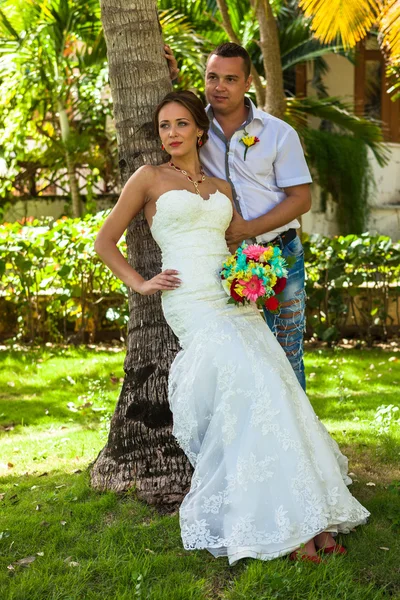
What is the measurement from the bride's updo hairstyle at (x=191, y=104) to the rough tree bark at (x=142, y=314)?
0.31 metres

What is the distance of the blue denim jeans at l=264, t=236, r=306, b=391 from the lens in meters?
4.40

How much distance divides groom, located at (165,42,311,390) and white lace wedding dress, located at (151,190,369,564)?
0.74 feet

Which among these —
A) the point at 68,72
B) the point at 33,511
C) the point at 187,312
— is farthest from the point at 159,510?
the point at 68,72

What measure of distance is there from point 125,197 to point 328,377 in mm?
4107

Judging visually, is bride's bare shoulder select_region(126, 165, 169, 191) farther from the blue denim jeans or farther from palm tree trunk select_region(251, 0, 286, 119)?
palm tree trunk select_region(251, 0, 286, 119)

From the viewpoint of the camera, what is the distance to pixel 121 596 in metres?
3.21

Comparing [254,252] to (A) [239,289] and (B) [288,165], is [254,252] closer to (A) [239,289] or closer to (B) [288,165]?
(A) [239,289]

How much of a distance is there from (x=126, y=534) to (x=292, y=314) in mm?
1466

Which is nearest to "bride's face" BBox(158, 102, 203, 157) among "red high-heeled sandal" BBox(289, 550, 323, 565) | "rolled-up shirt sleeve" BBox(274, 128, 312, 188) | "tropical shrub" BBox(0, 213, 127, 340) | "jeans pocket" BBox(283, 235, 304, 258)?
"rolled-up shirt sleeve" BBox(274, 128, 312, 188)

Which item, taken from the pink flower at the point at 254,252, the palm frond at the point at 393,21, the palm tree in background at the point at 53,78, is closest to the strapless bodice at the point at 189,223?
the pink flower at the point at 254,252

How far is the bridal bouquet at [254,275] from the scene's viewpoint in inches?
145

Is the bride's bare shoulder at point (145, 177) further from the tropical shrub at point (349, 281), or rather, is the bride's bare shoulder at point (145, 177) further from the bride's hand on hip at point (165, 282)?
the tropical shrub at point (349, 281)

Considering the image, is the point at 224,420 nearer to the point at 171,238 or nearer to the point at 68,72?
the point at 171,238

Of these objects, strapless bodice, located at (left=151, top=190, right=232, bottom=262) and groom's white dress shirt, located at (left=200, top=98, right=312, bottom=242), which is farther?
groom's white dress shirt, located at (left=200, top=98, right=312, bottom=242)
